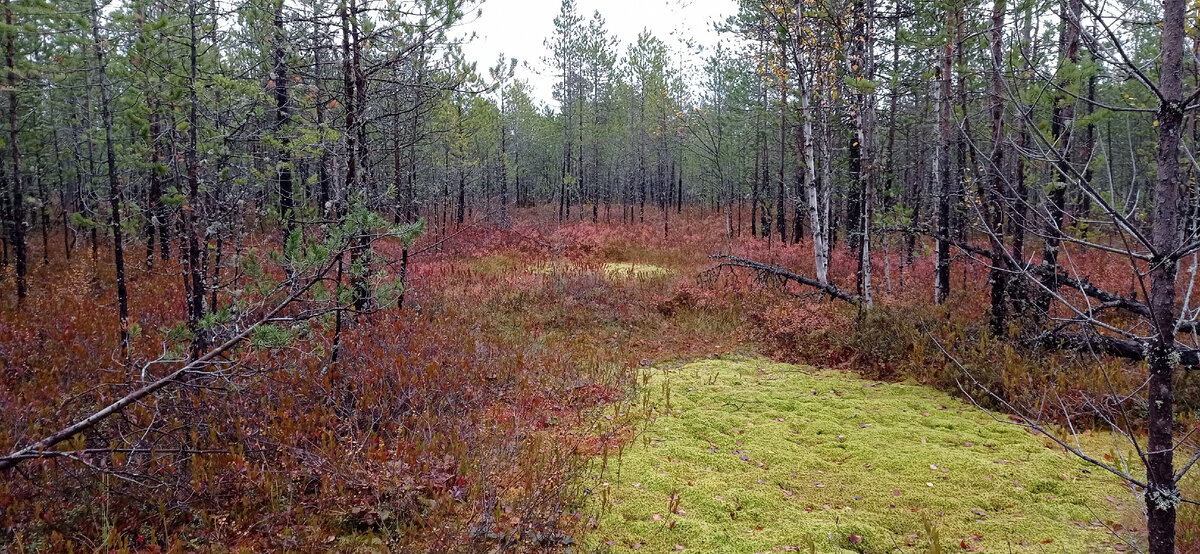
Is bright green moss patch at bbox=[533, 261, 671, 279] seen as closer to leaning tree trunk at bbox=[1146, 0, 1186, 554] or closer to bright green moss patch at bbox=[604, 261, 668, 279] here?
bright green moss patch at bbox=[604, 261, 668, 279]

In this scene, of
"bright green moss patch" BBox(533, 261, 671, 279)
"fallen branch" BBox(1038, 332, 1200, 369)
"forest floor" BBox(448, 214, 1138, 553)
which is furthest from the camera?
"bright green moss patch" BBox(533, 261, 671, 279)

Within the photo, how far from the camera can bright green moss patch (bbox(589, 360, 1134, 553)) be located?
4277 mm

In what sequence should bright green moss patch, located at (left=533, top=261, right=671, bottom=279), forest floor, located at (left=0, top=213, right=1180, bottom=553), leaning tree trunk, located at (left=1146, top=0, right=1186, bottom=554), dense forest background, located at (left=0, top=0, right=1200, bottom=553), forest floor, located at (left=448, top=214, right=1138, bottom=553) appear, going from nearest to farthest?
leaning tree trunk, located at (left=1146, top=0, right=1186, bottom=554), dense forest background, located at (left=0, top=0, right=1200, bottom=553), forest floor, located at (left=0, top=213, right=1180, bottom=553), forest floor, located at (left=448, top=214, right=1138, bottom=553), bright green moss patch, located at (left=533, top=261, right=671, bottom=279)

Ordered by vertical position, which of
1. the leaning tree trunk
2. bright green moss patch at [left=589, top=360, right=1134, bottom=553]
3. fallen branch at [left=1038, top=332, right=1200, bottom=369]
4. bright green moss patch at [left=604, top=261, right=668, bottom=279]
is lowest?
bright green moss patch at [left=589, top=360, right=1134, bottom=553]

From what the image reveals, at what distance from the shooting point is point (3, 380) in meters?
7.40

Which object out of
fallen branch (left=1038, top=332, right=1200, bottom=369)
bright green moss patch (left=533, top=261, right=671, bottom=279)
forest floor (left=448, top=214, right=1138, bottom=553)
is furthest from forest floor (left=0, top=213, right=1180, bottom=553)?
bright green moss patch (left=533, top=261, right=671, bottom=279)

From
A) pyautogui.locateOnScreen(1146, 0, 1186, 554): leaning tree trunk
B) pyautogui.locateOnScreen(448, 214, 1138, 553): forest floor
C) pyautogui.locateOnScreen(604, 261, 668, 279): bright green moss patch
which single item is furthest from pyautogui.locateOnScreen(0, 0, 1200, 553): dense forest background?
pyautogui.locateOnScreen(604, 261, 668, 279): bright green moss patch

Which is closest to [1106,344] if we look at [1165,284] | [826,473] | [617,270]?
[826,473]

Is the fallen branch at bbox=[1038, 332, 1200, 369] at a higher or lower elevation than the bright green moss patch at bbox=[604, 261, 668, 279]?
lower

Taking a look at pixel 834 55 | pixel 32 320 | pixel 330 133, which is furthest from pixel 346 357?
pixel 834 55

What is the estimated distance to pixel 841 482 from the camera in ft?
17.0

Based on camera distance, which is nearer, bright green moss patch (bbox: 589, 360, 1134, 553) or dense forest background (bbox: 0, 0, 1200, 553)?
dense forest background (bbox: 0, 0, 1200, 553)

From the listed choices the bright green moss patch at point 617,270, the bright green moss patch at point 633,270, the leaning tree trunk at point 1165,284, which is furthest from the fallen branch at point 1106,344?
the bright green moss patch at point 633,270

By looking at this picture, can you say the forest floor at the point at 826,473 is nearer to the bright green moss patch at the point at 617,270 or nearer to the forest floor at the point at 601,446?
the forest floor at the point at 601,446
